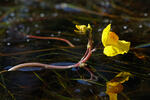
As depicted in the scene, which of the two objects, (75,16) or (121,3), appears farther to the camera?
(121,3)

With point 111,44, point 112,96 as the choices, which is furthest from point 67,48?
point 112,96

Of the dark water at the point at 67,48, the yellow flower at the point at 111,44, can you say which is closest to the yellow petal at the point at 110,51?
the yellow flower at the point at 111,44

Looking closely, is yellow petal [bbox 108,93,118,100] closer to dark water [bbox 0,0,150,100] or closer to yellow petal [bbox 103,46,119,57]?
dark water [bbox 0,0,150,100]

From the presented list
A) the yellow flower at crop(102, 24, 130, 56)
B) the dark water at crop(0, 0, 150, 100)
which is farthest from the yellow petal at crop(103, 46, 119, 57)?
the dark water at crop(0, 0, 150, 100)

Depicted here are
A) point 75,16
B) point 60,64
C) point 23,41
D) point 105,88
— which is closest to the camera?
point 105,88

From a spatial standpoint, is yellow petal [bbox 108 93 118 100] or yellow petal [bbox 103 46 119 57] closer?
yellow petal [bbox 108 93 118 100]

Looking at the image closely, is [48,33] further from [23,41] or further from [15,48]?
[15,48]

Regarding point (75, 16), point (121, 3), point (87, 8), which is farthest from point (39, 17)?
point (121, 3)
